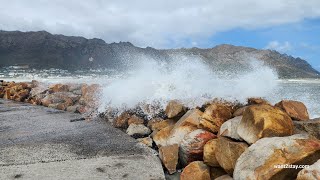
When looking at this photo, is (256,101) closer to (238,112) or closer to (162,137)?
(238,112)

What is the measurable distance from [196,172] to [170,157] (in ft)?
1.92

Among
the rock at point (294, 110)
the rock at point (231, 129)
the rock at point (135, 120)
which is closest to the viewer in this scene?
the rock at point (231, 129)

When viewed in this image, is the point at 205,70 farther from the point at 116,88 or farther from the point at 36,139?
the point at 36,139

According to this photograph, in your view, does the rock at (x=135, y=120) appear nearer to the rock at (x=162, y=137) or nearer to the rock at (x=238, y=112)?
the rock at (x=162, y=137)

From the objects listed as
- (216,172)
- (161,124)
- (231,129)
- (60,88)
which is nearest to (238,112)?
(231,129)

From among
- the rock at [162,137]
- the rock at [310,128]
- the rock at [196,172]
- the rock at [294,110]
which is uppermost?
the rock at [294,110]

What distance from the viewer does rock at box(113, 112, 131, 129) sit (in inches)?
251

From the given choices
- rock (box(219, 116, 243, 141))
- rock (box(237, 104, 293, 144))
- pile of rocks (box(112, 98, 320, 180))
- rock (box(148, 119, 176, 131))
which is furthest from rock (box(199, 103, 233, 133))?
rock (box(148, 119, 176, 131))

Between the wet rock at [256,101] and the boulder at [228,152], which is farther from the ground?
the wet rock at [256,101]

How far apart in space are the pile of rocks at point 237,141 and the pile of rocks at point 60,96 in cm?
270

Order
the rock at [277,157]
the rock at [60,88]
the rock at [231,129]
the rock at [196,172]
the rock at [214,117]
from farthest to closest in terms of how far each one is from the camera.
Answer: the rock at [60,88], the rock at [214,117], the rock at [231,129], the rock at [196,172], the rock at [277,157]

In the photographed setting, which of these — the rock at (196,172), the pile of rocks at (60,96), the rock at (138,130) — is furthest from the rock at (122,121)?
the rock at (196,172)

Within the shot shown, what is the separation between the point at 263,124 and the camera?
346 centimetres

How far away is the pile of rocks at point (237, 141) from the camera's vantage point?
3.01m
